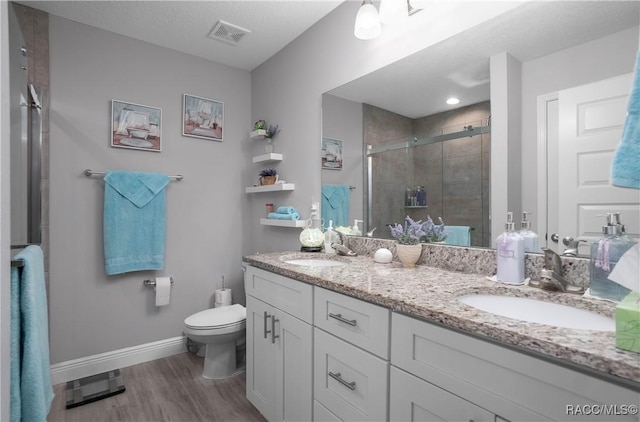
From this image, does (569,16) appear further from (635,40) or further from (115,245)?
(115,245)

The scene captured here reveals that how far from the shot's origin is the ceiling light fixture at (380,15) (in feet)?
5.28

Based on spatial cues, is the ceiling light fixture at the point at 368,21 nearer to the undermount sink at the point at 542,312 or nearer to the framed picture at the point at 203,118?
the undermount sink at the point at 542,312

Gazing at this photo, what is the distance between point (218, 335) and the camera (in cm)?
212

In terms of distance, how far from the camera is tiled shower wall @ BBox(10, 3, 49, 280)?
2.09 metres

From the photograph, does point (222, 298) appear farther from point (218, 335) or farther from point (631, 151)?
point (631, 151)

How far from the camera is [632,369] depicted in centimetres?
55

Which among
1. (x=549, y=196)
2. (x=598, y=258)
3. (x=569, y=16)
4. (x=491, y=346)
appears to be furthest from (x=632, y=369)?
(x=569, y=16)

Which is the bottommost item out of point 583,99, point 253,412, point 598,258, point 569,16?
point 253,412

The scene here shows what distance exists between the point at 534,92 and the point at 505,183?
35 cm

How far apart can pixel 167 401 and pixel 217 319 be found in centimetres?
54

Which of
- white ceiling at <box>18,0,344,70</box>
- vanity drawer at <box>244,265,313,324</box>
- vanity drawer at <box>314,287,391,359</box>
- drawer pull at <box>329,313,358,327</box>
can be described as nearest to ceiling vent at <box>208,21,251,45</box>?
white ceiling at <box>18,0,344,70</box>

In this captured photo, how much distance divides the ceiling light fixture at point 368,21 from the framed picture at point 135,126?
173cm

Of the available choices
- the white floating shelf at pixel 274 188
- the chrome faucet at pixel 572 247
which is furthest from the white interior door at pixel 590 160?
the white floating shelf at pixel 274 188

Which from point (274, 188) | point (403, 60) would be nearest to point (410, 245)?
point (403, 60)
